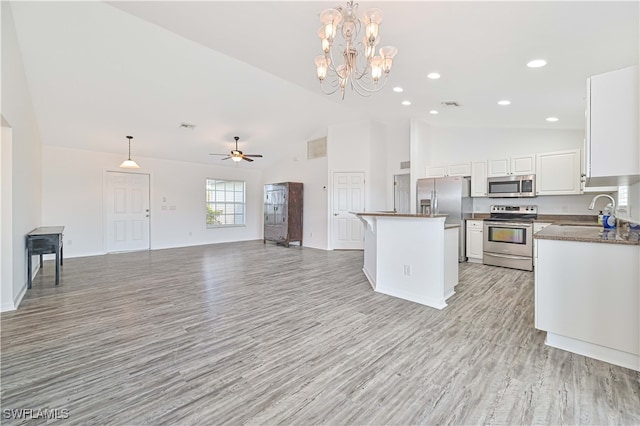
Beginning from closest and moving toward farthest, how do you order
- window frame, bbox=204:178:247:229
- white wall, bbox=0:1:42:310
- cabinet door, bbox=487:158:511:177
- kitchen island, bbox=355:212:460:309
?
white wall, bbox=0:1:42:310
kitchen island, bbox=355:212:460:309
cabinet door, bbox=487:158:511:177
window frame, bbox=204:178:247:229

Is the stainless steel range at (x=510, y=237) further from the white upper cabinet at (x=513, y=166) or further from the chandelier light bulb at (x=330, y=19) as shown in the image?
the chandelier light bulb at (x=330, y=19)

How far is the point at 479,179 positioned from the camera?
570 cm

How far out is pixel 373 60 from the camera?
2.61 meters

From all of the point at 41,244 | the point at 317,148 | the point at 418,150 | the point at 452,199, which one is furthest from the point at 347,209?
the point at 41,244

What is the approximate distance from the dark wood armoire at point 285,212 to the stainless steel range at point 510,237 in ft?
15.5

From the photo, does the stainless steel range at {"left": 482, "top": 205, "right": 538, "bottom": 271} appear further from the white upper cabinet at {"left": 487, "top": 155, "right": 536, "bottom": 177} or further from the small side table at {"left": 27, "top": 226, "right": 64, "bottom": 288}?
the small side table at {"left": 27, "top": 226, "right": 64, "bottom": 288}

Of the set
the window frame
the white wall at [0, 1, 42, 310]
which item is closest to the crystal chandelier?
the white wall at [0, 1, 42, 310]

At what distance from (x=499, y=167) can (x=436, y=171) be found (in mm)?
1201

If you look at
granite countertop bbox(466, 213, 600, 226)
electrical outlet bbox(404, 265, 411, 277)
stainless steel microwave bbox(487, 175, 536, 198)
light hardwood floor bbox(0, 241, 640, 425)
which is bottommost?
light hardwood floor bbox(0, 241, 640, 425)

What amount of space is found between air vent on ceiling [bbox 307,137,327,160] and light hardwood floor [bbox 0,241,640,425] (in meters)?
4.82

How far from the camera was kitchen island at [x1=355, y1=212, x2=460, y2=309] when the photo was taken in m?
3.27

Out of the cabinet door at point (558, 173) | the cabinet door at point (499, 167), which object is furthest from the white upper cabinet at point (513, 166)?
the cabinet door at point (558, 173)

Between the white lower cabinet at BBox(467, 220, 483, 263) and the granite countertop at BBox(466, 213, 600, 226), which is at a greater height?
the granite countertop at BBox(466, 213, 600, 226)

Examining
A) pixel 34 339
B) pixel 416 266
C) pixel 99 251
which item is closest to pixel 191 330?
pixel 34 339
